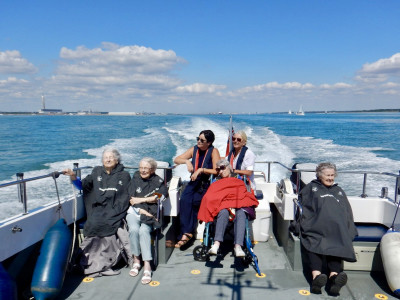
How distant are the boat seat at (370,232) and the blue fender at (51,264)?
9.52ft

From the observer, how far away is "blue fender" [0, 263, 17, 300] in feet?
8.39

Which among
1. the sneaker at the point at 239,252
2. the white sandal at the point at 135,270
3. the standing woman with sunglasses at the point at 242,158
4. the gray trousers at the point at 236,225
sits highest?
the standing woman with sunglasses at the point at 242,158

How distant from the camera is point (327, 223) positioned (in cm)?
323

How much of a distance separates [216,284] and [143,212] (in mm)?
1039

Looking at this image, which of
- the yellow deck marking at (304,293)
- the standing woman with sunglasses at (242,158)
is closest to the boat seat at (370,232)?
the yellow deck marking at (304,293)

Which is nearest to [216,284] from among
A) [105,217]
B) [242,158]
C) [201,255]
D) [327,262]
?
[201,255]

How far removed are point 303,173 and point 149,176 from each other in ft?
6.87

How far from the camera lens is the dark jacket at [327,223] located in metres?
3.16

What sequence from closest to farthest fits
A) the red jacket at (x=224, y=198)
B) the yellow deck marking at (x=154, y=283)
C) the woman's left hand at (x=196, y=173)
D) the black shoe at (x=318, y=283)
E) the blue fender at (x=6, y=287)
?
the blue fender at (x=6, y=287)
the black shoe at (x=318, y=283)
the yellow deck marking at (x=154, y=283)
the red jacket at (x=224, y=198)
the woman's left hand at (x=196, y=173)

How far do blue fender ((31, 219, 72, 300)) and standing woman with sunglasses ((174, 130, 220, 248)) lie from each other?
1339 mm

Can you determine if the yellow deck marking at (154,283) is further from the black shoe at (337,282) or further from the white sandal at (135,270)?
the black shoe at (337,282)

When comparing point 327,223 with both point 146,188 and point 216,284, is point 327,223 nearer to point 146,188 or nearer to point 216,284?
point 216,284

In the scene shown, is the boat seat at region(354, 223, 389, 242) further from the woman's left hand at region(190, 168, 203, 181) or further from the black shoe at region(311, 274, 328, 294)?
the woman's left hand at region(190, 168, 203, 181)

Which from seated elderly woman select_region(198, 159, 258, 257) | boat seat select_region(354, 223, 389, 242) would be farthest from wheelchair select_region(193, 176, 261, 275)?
boat seat select_region(354, 223, 389, 242)
